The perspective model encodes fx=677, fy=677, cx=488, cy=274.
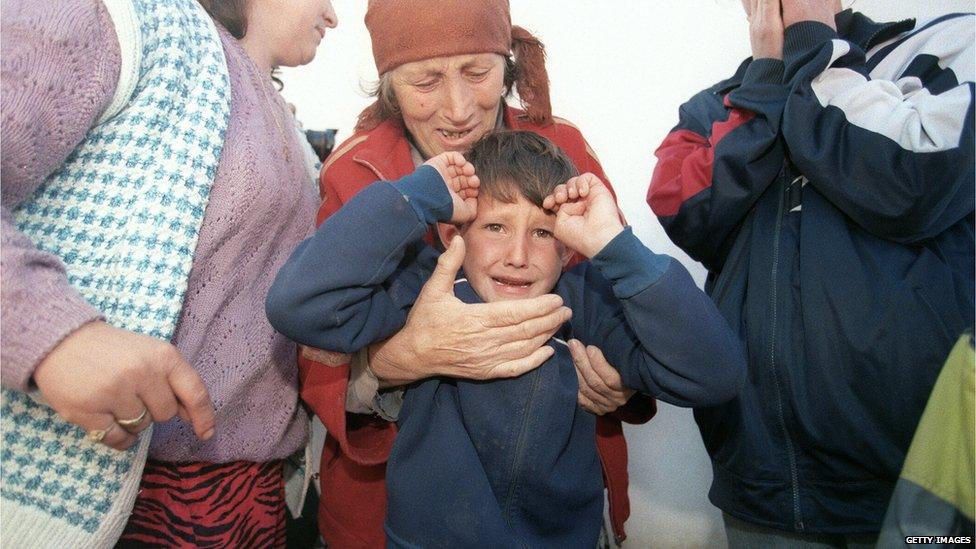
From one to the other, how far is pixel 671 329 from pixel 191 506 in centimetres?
91

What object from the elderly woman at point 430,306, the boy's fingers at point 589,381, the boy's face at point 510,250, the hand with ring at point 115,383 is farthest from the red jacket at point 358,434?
the hand with ring at point 115,383

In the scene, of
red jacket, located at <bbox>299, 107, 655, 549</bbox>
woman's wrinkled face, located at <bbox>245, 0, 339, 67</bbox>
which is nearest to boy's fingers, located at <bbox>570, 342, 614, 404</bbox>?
red jacket, located at <bbox>299, 107, 655, 549</bbox>

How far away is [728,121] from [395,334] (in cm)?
80

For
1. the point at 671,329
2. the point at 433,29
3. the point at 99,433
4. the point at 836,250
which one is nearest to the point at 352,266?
the point at 99,433

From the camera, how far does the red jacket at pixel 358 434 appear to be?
1.28m

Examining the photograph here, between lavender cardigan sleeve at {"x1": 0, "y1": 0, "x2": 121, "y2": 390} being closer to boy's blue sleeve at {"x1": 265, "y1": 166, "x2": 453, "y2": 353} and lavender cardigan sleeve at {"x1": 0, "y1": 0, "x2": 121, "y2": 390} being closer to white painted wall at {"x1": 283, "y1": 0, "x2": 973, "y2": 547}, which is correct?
boy's blue sleeve at {"x1": 265, "y1": 166, "x2": 453, "y2": 353}

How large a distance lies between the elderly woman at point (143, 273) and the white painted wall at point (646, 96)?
1.30m

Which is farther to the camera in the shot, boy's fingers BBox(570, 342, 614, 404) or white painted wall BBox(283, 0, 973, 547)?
white painted wall BBox(283, 0, 973, 547)

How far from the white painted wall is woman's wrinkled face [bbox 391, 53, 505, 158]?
3.03ft

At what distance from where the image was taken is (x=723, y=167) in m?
1.33

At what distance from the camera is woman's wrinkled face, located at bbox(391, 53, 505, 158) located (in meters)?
1.50

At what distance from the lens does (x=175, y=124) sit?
110 cm

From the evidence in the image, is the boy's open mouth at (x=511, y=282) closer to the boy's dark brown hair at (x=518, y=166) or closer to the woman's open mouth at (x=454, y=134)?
the boy's dark brown hair at (x=518, y=166)

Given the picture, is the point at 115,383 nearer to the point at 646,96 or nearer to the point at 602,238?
the point at 602,238
